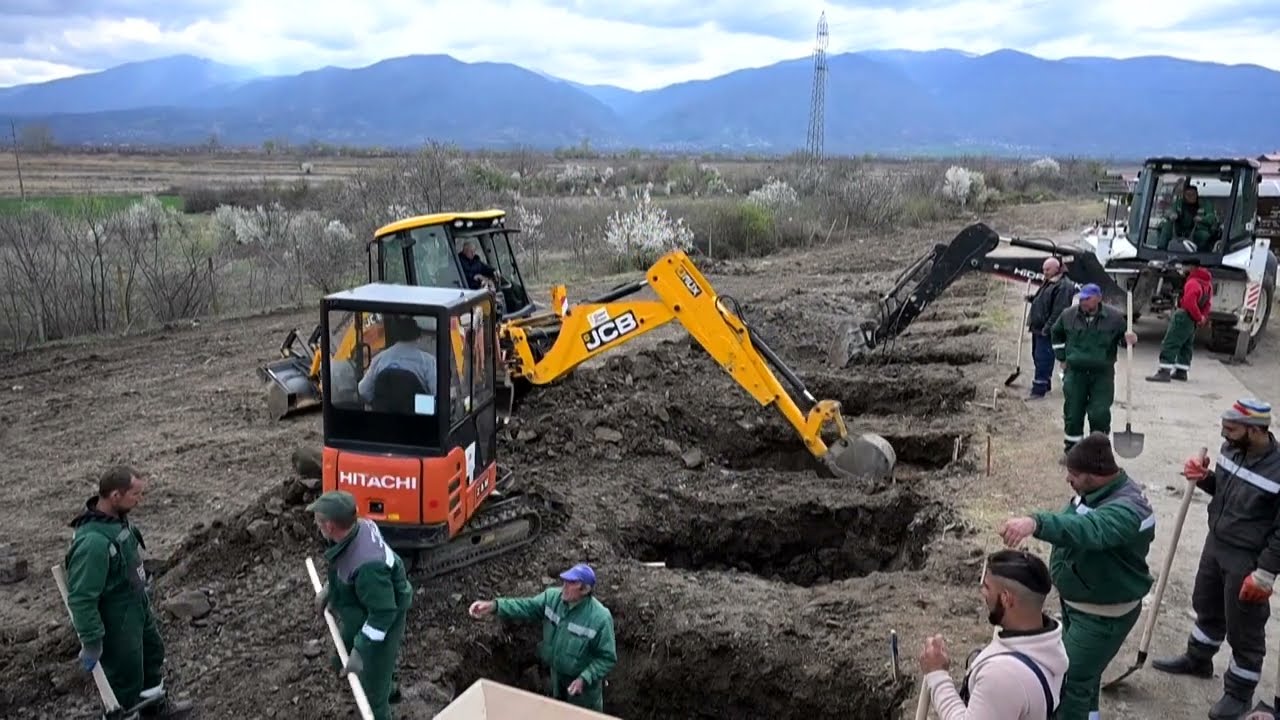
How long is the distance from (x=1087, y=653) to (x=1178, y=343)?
956 cm

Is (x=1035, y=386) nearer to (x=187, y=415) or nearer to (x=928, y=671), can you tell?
(x=928, y=671)

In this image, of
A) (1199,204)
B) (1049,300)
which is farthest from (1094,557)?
(1199,204)

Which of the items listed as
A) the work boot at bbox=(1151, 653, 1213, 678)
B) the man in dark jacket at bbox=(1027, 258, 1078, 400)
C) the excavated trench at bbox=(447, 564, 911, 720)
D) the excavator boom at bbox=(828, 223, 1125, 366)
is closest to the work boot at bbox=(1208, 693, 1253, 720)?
the work boot at bbox=(1151, 653, 1213, 678)

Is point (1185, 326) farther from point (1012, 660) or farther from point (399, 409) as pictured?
point (1012, 660)

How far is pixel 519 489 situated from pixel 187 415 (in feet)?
22.9

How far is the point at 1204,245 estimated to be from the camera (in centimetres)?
1432

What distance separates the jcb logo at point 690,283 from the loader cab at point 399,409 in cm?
273

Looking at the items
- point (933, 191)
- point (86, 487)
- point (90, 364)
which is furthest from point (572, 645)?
point (933, 191)

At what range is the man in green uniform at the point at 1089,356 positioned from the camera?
9.05 metres

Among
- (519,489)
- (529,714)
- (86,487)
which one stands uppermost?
(529,714)

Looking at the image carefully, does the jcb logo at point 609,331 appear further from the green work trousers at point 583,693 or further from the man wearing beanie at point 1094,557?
the man wearing beanie at point 1094,557

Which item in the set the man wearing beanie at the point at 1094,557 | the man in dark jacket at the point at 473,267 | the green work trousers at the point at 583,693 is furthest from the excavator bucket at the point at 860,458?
the green work trousers at the point at 583,693

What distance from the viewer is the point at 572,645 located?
5188 millimetres

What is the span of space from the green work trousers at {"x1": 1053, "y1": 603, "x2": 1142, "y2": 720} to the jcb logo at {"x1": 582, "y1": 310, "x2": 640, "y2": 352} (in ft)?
17.5
